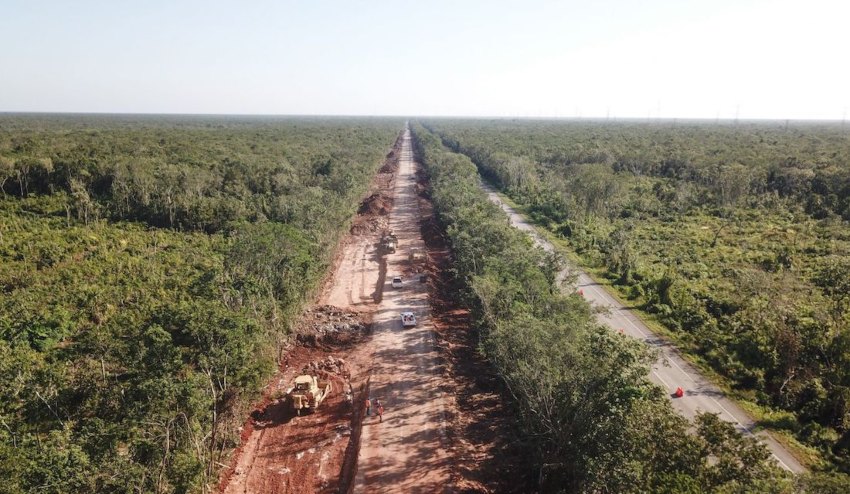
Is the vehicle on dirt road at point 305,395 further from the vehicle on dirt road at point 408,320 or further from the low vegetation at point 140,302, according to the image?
the vehicle on dirt road at point 408,320

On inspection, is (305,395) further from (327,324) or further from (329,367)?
(327,324)

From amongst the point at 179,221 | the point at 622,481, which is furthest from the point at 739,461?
the point at 179,221

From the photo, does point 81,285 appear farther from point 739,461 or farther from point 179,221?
point 739,461

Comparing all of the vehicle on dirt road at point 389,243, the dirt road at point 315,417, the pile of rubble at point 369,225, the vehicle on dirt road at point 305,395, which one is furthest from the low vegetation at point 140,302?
the vehicle on dirt road at point 389,243

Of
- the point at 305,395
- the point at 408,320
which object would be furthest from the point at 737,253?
the point at 305,395

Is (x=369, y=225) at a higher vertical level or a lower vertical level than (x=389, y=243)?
higher

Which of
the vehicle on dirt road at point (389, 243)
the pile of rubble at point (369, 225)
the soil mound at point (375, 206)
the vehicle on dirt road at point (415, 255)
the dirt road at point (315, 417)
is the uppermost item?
the soil mound at point (375, 206)
